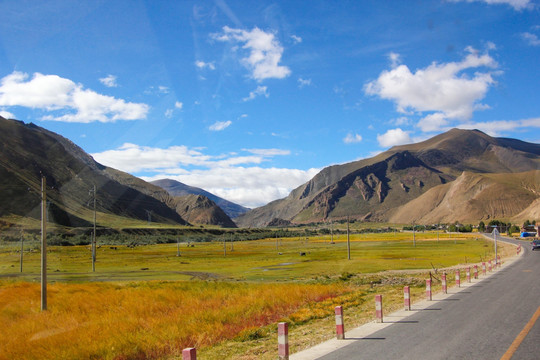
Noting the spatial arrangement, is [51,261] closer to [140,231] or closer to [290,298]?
[290,298]

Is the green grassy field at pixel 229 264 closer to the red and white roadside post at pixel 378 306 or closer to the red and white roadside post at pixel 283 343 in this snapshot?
the red and white roadside post at pixel 378 306

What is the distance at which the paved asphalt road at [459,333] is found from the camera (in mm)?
10656

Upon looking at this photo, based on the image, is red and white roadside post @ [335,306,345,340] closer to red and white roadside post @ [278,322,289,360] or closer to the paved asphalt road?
the paved asphalt road

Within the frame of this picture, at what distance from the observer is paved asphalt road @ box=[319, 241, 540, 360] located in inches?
420

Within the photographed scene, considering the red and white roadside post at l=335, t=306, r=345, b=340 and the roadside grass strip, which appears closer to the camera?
the roadside grass strip

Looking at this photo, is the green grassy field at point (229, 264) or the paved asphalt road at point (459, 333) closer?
the paved asphalt road at point (459, 333)

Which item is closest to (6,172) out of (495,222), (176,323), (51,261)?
(51,261)

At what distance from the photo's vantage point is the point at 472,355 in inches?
407

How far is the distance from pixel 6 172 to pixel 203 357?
147006 mm

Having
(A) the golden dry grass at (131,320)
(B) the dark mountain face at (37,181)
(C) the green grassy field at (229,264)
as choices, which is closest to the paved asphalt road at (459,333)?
(A) the golden dry grass at (131,320)

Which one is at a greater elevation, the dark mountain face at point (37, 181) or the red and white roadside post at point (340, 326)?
the dark mountain face at point (37, 181)

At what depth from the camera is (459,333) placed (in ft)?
42.1

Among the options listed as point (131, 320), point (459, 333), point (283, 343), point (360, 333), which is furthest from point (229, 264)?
point (283, 343)

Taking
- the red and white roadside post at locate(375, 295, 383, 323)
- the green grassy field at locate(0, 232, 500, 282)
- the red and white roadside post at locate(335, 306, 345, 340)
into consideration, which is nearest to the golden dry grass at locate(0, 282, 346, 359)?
the red and white roadside post at locate(335, 306, 345, 340)
